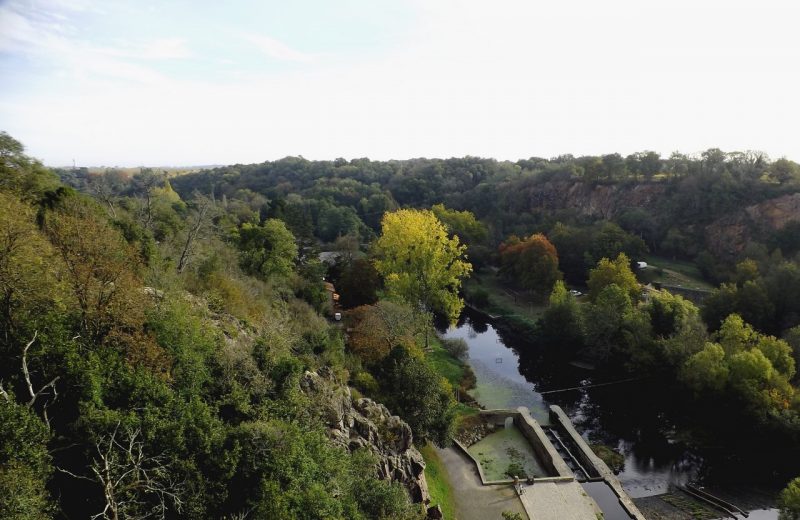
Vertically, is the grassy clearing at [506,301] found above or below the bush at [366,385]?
below

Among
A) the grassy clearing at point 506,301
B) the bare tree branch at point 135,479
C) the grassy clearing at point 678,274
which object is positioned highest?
the bare tree branch at point 135,479

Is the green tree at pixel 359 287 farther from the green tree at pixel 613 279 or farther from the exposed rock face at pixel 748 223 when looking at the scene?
the exposed rock face at pixel 748 223

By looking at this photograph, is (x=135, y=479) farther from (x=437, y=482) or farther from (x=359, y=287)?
(x=359, y=287)

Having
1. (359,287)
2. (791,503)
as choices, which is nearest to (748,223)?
(791,503)

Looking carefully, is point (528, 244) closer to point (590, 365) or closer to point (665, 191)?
point (590, 365)

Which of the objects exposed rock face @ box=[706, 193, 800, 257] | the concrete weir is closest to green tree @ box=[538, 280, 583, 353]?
the concrete weir

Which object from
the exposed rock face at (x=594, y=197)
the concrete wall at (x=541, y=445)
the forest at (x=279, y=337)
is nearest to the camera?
the forest at (x=279, y=337)

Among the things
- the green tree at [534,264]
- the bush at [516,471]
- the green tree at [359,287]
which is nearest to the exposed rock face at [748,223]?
the green tree at [534,264]
